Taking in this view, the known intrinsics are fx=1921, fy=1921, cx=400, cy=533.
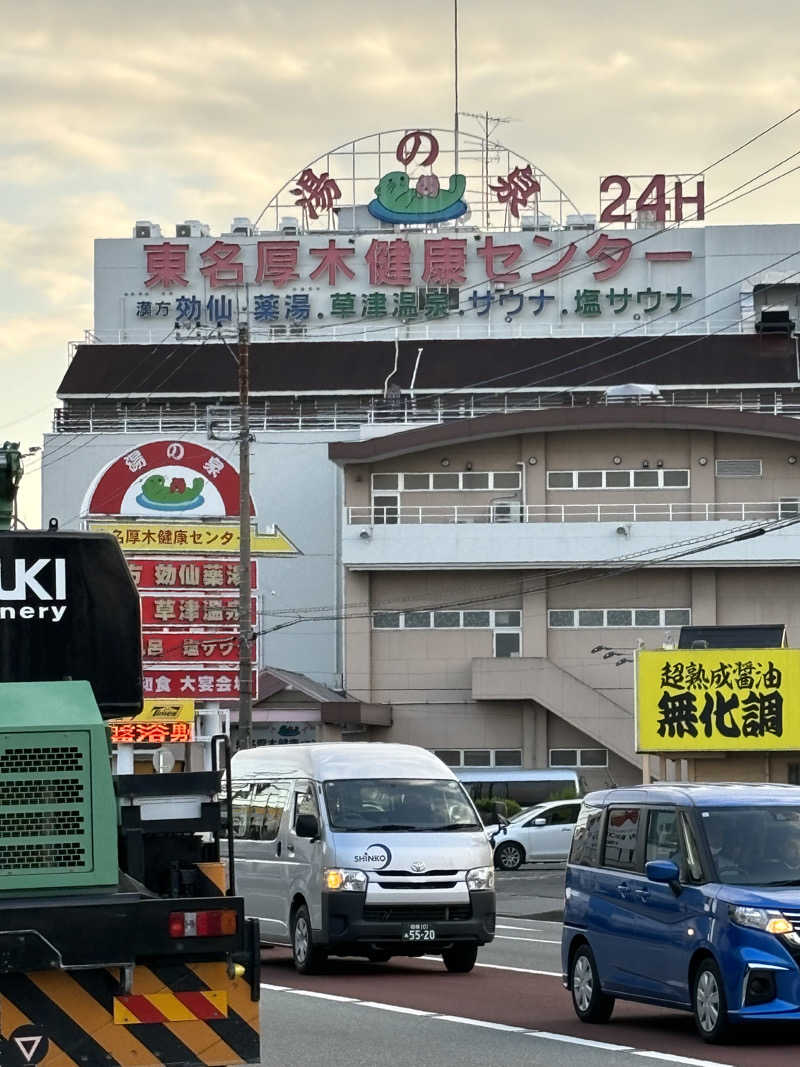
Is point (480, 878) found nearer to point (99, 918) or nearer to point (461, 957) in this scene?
point (461, 957)

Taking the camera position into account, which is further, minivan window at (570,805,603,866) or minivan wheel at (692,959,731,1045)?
minivan window at (570,805,603,866)

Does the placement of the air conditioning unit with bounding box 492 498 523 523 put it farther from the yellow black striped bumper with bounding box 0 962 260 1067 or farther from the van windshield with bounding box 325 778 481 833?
the yellow black striped bumper with bounding box 0 962 260 1067

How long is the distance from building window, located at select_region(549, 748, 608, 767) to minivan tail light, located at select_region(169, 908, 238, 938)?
180 feet

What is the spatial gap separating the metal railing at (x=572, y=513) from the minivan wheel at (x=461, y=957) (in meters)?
43.3

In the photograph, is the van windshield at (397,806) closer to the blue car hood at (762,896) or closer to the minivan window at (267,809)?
the minivan window at (267,809)

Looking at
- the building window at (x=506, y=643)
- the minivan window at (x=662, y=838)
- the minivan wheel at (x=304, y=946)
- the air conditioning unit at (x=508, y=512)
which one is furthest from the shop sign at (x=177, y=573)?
the minivan window at (x=662, y=838)

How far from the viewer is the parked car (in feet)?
161

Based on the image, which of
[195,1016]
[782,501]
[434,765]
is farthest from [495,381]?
[195,1016]

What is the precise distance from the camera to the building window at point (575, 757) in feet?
208

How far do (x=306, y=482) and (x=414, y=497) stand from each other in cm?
752

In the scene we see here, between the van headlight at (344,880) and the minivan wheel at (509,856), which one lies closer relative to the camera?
the van headlight at (344,880)

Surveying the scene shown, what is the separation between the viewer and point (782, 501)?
65.5 metres

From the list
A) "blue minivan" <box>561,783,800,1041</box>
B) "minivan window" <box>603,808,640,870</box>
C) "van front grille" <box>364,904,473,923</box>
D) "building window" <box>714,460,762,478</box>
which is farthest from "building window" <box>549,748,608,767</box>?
"minivan window" <box>603,808,640,870</box>

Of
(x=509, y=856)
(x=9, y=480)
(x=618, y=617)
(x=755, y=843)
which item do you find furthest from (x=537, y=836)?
(x=9, y=480)
